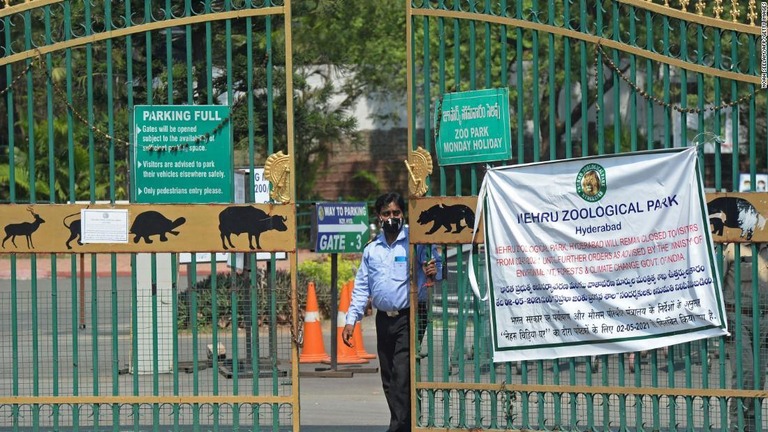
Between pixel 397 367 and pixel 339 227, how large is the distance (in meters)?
5.29

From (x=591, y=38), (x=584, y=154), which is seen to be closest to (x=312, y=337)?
(x=584, y=154)

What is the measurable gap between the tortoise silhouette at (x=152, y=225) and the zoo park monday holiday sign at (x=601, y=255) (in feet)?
6.93

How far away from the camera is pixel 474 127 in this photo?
27.7 ft

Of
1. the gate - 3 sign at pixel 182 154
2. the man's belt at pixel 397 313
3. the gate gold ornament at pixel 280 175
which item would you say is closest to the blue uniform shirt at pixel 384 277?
the man's belt at pixel 397 313

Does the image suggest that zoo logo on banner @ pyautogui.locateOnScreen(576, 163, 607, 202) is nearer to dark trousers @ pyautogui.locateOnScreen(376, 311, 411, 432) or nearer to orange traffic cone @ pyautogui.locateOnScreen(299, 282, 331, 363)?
dark trousers @ pyautogui.locateOnScreen(376, 311, 411, 432)

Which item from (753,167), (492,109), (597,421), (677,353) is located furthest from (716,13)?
(597,421)

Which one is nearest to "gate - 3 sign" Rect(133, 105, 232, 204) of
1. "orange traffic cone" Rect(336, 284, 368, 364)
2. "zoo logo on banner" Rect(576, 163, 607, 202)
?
"zoo logo on banner" Rect(576, 163, 607, 202)

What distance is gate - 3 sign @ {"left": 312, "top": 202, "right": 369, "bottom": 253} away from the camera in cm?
1408

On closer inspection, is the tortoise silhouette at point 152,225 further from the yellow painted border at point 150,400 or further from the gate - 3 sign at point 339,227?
the gate - 3 sign at point 339,227

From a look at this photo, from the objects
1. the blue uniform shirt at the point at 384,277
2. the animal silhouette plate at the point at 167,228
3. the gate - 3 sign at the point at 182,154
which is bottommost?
the blue uniform shirt at the point at 384,277

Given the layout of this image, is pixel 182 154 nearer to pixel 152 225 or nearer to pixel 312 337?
pixel 152 225

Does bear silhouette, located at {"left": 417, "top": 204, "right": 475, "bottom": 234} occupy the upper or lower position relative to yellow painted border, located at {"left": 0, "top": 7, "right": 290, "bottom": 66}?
lower

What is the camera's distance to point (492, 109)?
834 cm

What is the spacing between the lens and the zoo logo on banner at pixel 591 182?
825 centimetres
